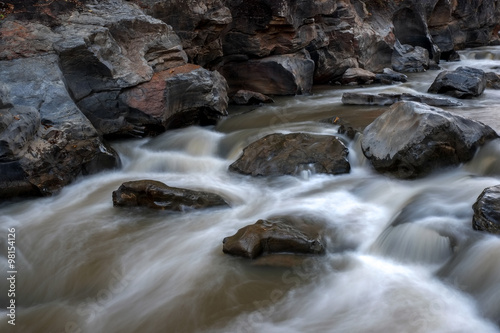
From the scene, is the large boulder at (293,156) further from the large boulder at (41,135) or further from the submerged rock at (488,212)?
A: the submerged rock at (488,212)

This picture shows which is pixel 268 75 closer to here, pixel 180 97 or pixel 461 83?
pixel 180 97

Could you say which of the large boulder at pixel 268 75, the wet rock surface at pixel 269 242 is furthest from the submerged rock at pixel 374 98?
the wet rock surface at pixel 269 242

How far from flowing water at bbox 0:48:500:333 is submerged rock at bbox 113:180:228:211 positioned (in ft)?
0.33

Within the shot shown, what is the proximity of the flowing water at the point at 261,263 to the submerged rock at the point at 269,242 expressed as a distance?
0.11 meters

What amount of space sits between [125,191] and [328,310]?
2.94 m

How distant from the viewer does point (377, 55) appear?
561 inches

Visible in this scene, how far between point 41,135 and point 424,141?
4.90m

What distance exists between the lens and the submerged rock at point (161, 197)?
5391 mm

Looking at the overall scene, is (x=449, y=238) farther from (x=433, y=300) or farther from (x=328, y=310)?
(x=328, y=310)

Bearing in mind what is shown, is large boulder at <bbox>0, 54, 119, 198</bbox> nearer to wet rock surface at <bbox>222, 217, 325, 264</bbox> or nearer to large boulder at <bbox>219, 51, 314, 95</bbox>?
wet rock surface at <bbox>222, 217, 325, 264</bbox>

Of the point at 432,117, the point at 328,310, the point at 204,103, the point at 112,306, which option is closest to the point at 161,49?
the point at 204,103

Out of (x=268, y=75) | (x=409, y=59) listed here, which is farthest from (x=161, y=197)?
(x=409, y=59)

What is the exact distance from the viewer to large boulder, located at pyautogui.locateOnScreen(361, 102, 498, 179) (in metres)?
5.47

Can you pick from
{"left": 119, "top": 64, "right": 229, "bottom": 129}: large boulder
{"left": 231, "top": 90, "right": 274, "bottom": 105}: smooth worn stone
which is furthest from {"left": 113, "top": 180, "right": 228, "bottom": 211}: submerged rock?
{"left": 231, "top": 90, "right": 274, "bottom": 105}: smooth worn stone
